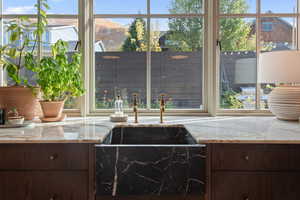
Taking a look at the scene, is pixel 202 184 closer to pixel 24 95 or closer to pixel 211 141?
pixel 211 141

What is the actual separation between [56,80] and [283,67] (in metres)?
1.73

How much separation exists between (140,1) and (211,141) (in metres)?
1.54

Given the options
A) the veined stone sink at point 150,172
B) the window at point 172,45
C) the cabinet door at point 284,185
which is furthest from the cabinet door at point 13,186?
the cabinet door at point 284,185

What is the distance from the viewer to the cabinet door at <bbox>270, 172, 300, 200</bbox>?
132 cm

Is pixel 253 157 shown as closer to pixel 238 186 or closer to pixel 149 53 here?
pixel 238 186

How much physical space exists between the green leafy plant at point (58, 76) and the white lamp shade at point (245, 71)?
1.41 meters

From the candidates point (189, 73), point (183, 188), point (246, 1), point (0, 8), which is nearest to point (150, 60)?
point (189, 73)

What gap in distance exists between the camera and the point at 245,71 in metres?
2.22

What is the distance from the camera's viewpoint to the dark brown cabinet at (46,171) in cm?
133

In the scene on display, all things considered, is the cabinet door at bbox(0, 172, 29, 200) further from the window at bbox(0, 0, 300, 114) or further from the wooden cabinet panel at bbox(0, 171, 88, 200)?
the window at bbox(0, 0, 300, 114)

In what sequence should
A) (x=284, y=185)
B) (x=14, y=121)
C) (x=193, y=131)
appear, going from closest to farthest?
(x=284, y=185) → (x=193, y=131) → (x=14, y=121)

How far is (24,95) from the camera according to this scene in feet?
6.19

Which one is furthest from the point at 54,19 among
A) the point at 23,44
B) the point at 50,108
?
the point at 50,108

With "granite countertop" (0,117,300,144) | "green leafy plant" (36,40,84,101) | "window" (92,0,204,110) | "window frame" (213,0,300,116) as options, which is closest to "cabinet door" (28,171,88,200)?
"granite countertop" (0,117,300,144)
